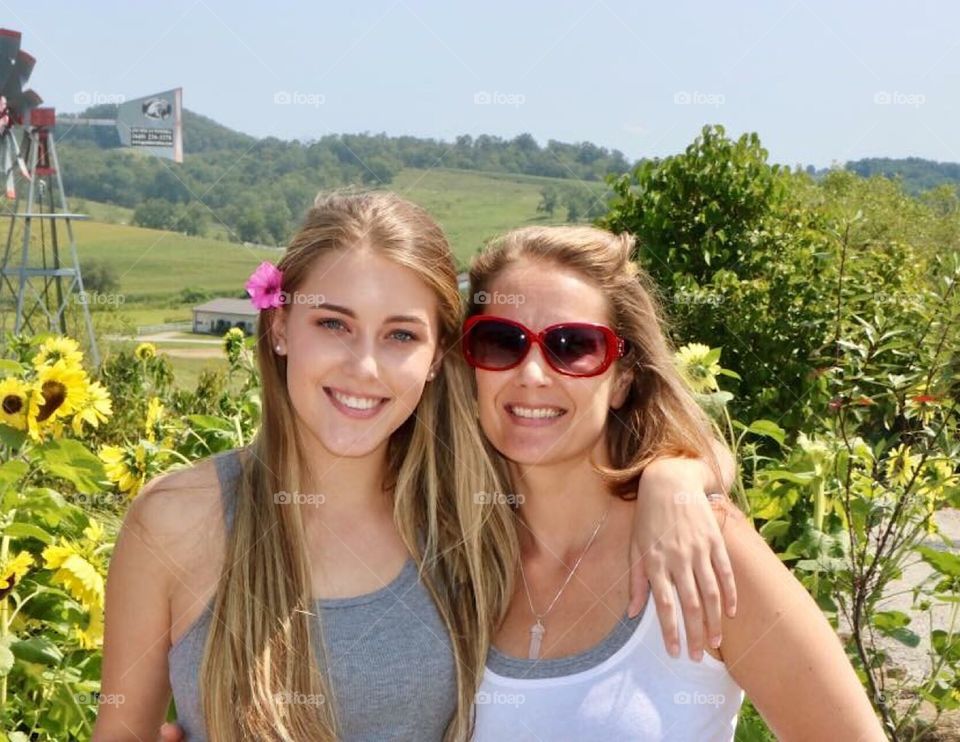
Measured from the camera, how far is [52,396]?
8.54ft

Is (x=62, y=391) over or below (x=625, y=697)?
over

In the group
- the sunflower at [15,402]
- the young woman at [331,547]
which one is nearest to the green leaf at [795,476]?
the young woman at [331,547]

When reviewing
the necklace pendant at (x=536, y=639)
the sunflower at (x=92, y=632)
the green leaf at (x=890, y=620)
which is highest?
the necklace pendant at (x=536, y=639)

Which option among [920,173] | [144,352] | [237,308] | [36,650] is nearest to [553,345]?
[36,650]

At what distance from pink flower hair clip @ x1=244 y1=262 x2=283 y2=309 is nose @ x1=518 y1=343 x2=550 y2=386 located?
0.47 m

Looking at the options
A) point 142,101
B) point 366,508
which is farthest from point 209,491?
point 142,101

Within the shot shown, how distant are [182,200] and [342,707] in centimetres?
994

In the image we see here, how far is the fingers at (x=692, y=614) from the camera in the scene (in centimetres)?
170

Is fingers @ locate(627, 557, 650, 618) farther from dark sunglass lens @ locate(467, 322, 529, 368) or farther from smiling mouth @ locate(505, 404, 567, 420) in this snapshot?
dark sunglass lens @ locate(467, 322, 529, 368)

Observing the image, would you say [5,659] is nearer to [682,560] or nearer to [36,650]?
[36,650]

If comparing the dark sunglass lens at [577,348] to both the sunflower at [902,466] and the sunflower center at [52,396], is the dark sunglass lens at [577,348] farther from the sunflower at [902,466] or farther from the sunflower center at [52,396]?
the sunflower center at [52,396]

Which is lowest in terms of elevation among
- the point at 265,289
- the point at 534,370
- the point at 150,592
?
the point at 150,592

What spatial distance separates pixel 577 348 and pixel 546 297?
0.39 feet

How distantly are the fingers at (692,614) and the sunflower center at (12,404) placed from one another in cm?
161
